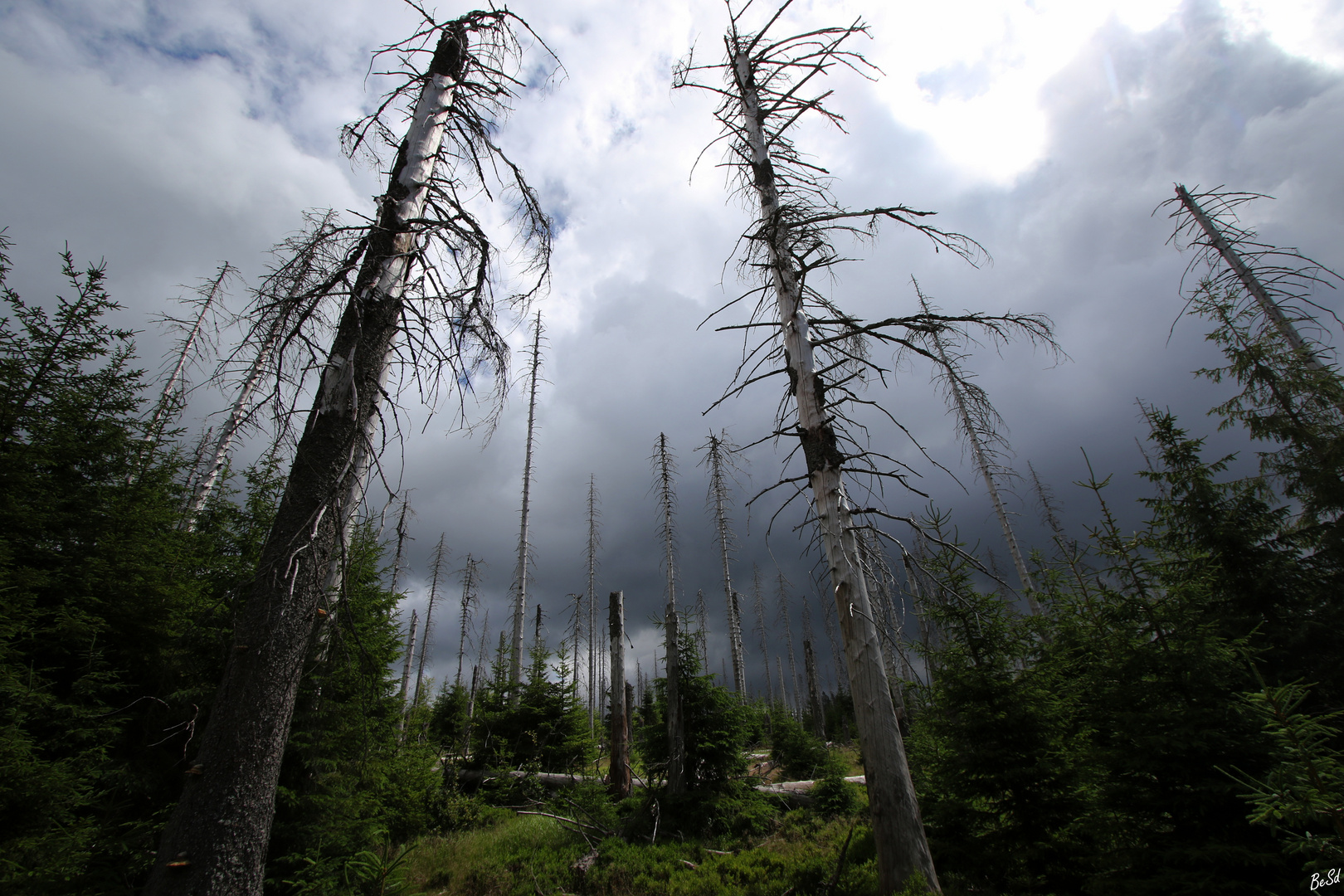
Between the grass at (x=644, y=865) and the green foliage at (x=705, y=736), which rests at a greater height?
the green foliage at (x=705, y=736)

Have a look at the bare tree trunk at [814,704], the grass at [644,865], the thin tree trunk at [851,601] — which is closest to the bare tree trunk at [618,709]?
the grass at [644,865]

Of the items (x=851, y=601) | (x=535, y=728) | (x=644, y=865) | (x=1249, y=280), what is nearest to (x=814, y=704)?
(x=535, y=728)

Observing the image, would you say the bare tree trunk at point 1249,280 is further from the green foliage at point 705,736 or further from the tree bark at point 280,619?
the tree bark at point 280,619

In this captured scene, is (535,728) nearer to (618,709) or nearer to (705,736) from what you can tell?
(618,709)

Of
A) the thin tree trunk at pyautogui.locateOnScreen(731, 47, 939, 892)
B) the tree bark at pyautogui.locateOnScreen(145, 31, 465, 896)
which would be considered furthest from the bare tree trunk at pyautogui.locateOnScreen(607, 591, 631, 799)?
the tree bark at pyautogui.locateOnScreen(145, 31, 465, 896)

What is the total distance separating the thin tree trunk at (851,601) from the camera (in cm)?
367

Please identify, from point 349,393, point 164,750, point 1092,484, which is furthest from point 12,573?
point 1092,484

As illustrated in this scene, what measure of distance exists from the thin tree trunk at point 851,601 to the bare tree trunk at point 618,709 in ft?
26.1

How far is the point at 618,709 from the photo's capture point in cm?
1099

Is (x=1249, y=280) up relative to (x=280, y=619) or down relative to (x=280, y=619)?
up

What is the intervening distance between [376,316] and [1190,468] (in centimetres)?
1177

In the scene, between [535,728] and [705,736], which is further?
[535,728]

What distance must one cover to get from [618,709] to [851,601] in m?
8.76
